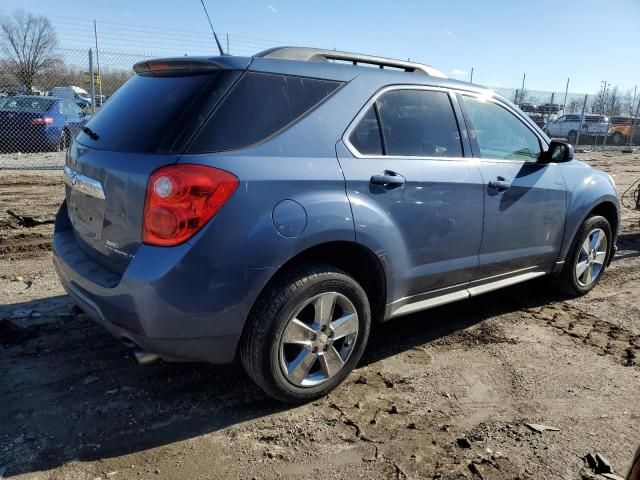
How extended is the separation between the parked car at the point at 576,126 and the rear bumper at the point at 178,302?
26245 mm

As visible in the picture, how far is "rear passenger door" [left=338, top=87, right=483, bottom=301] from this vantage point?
10.00ft

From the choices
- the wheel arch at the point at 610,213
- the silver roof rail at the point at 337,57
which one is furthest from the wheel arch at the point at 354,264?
the wheel arch at the point at 610,213

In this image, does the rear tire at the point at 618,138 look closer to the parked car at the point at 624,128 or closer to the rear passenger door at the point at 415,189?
the parked car at the point at 624,128

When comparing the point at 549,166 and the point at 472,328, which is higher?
the point at 549,166

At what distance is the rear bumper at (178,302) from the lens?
2.48 metres

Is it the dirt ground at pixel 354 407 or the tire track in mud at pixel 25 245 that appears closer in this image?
the dirt ground at pixel 354 407

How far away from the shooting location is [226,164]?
8.41 ft

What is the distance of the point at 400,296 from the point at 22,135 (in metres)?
11.9

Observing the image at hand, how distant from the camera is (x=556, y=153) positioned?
427cm

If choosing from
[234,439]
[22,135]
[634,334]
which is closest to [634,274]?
[634,334]

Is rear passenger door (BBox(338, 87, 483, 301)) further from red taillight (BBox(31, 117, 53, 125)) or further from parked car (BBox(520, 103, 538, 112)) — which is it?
parked car (BBox(520, 103, 538, 112))

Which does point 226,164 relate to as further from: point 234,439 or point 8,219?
point 8,219

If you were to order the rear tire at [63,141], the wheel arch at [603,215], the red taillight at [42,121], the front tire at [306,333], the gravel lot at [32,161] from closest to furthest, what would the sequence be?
the front tire at [306,333] → the wheel arch at [603,215] → the gravel lot at [32,161] → the red taillight at [42,121] → the rear tire at [63,141]

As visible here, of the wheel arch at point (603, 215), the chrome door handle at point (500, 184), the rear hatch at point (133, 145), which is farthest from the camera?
the wheel arch at point (603, 215)
